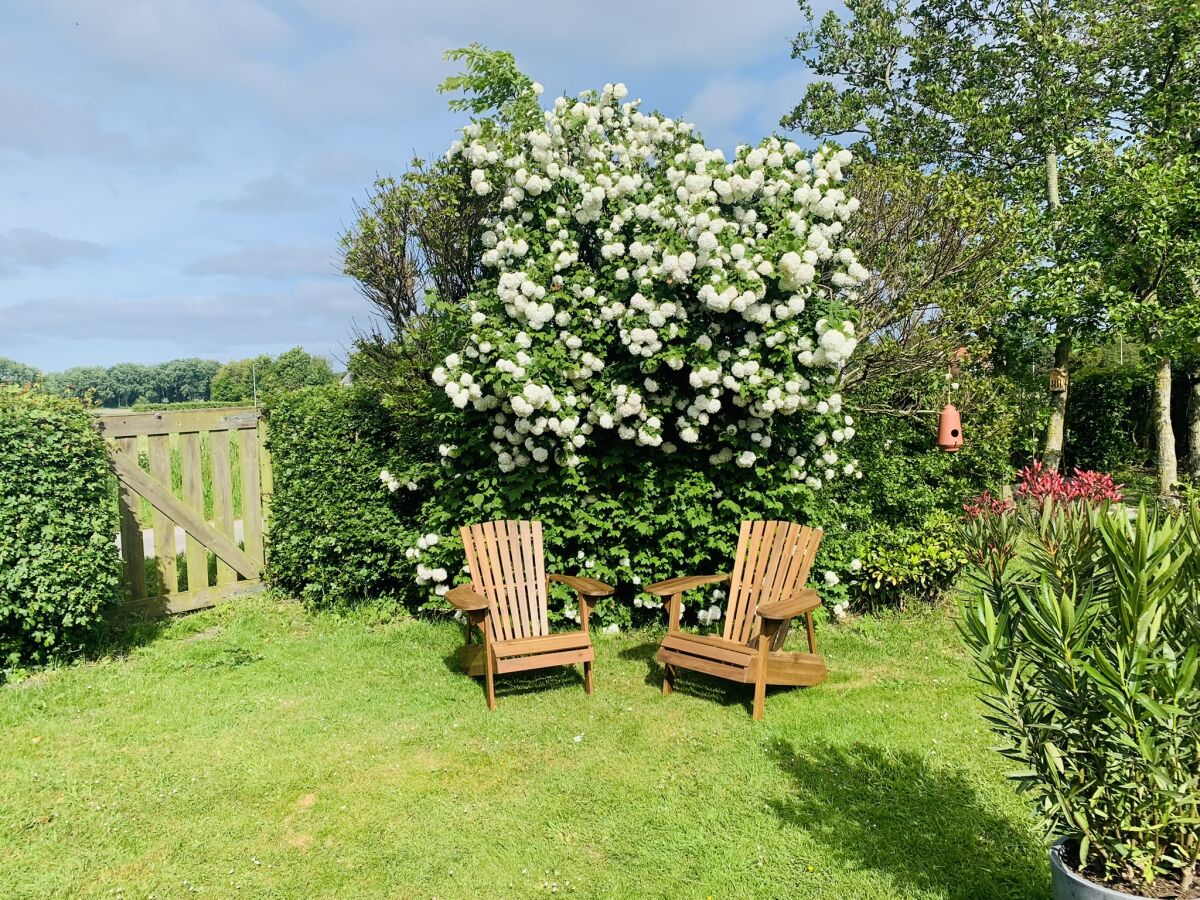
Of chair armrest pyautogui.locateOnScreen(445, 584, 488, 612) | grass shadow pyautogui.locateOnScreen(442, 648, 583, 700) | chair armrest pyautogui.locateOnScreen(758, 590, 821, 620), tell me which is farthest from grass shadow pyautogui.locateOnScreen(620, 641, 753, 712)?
chair armrest pyautogui.locateOnScreen(445, 584, 488, 612)

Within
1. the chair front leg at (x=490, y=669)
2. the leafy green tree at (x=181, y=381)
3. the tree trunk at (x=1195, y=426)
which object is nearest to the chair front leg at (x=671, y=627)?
the chair front leg at (x=490, y=669)

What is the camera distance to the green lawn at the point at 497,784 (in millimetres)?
2607

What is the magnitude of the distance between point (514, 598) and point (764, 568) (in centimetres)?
151

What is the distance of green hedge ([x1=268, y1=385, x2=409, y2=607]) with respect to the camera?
5645 millimetres

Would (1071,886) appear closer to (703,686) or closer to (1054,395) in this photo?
(703,686)

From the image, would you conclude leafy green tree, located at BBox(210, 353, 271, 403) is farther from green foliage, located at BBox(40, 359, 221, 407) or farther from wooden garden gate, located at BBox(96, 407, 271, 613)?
wooden garden gate, located at BBox(96, 407, 271, 613)

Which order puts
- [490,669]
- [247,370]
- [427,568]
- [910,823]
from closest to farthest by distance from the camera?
[910,823] < [490,669] < [427,568] < [247,370]

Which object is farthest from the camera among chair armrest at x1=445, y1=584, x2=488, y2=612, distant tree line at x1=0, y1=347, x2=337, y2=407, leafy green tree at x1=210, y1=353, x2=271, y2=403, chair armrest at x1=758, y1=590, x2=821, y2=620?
leafy green tree at x1=210, y1=353, x2=271, y2=403

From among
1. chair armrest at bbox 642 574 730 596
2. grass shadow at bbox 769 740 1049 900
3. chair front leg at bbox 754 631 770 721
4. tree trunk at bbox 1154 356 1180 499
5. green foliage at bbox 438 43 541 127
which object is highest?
green foliage at bbox 438 43 541 127

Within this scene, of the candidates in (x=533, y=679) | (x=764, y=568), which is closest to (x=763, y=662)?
(x=764, y=568)

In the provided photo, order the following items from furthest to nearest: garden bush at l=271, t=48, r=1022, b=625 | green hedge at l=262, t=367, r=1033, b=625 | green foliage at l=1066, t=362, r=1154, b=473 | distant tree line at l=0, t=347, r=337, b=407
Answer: distant tree line at l=0, t=347, r=337, b=407
green foliage at l=1066, t=362, r=1154, b=473
green hedge at l=262, t=367, r=1033, b=625
garden bush at l=271, t=48, r=1022, b=625

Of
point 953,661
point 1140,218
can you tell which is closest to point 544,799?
point 953,661

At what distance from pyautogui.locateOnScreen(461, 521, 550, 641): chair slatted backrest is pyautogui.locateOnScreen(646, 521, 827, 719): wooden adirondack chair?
0.74 metres

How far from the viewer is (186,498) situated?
18.1ft
